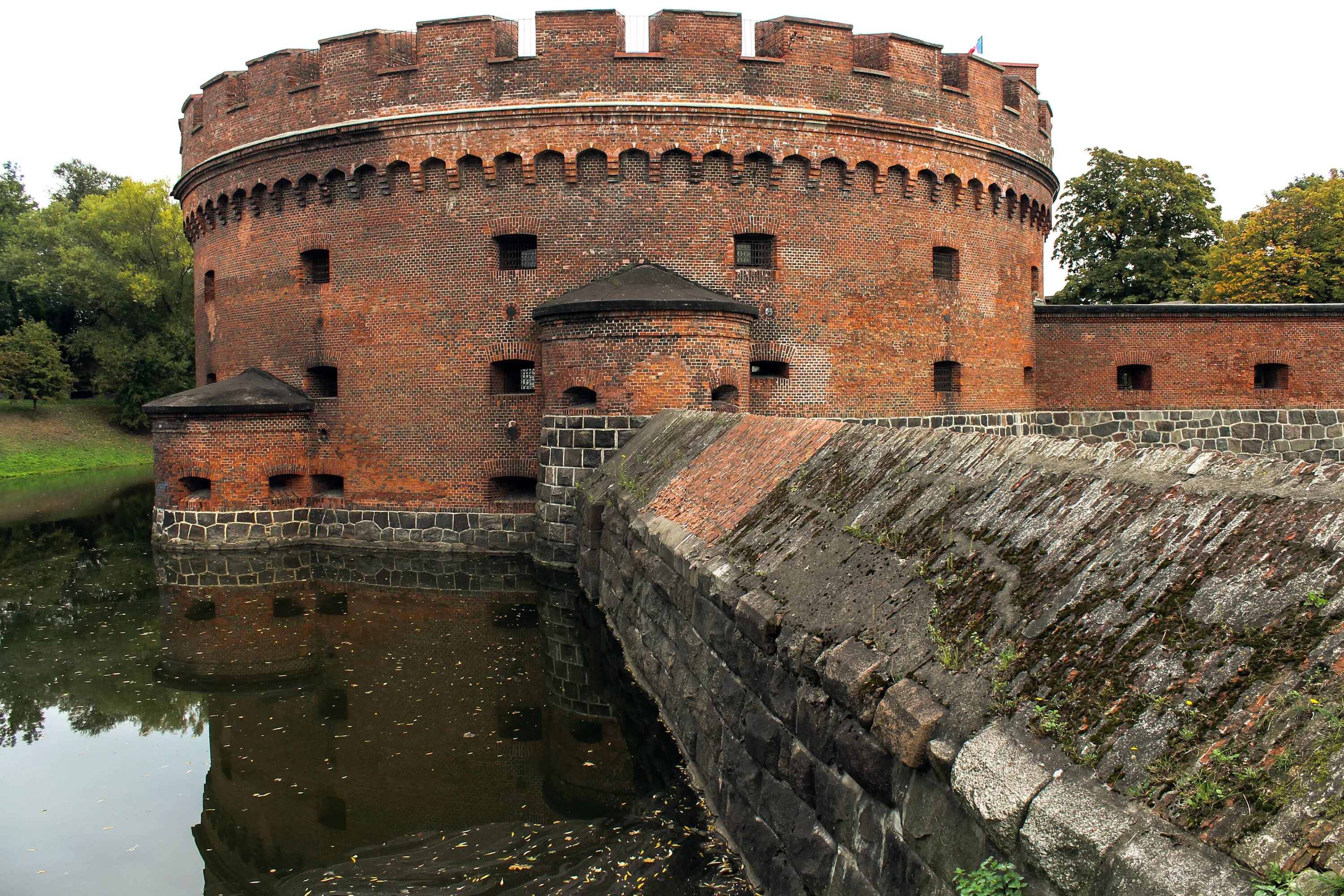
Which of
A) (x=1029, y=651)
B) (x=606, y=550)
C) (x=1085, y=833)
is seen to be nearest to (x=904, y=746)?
(x=1029, y=651)

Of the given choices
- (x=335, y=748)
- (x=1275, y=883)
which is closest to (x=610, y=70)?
(x=335, y=748)

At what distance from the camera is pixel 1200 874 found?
2.02m

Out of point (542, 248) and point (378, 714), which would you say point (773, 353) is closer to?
point (542, 248)

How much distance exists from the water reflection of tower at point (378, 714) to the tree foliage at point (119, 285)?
28921 mm

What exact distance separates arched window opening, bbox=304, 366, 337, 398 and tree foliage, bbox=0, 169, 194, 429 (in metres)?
24.9

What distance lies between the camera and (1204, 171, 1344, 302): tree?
25.5 meters

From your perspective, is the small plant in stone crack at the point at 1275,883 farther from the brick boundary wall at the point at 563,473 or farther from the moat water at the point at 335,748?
the brick boundary wall at the point at 563,473

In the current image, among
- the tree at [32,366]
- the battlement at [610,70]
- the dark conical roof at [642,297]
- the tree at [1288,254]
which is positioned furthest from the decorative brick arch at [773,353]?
the tree at [32,366]

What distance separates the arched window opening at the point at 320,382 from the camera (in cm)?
1631

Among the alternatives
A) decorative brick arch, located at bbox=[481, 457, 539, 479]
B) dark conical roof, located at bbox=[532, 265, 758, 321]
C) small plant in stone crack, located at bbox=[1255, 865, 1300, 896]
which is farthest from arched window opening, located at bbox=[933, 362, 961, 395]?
small plant in stone crack, located at bbox=[1255, 865, 1300, 896]

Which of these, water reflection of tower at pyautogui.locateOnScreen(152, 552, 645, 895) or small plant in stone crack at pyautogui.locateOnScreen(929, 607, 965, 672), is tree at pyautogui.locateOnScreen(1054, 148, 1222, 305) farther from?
small plant in stone crack at pyautogui.locateOnScreen(929, 607, 965, 672)

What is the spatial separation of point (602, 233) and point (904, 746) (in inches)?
497

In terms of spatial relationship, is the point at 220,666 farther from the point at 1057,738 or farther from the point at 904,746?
the point at 1057,738

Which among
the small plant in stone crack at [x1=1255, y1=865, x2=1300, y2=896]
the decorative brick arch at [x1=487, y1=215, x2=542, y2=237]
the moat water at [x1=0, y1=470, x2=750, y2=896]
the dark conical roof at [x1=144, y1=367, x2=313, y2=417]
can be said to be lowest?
the moat water at [x1=0, y1=470, x2=750, y2=896]
